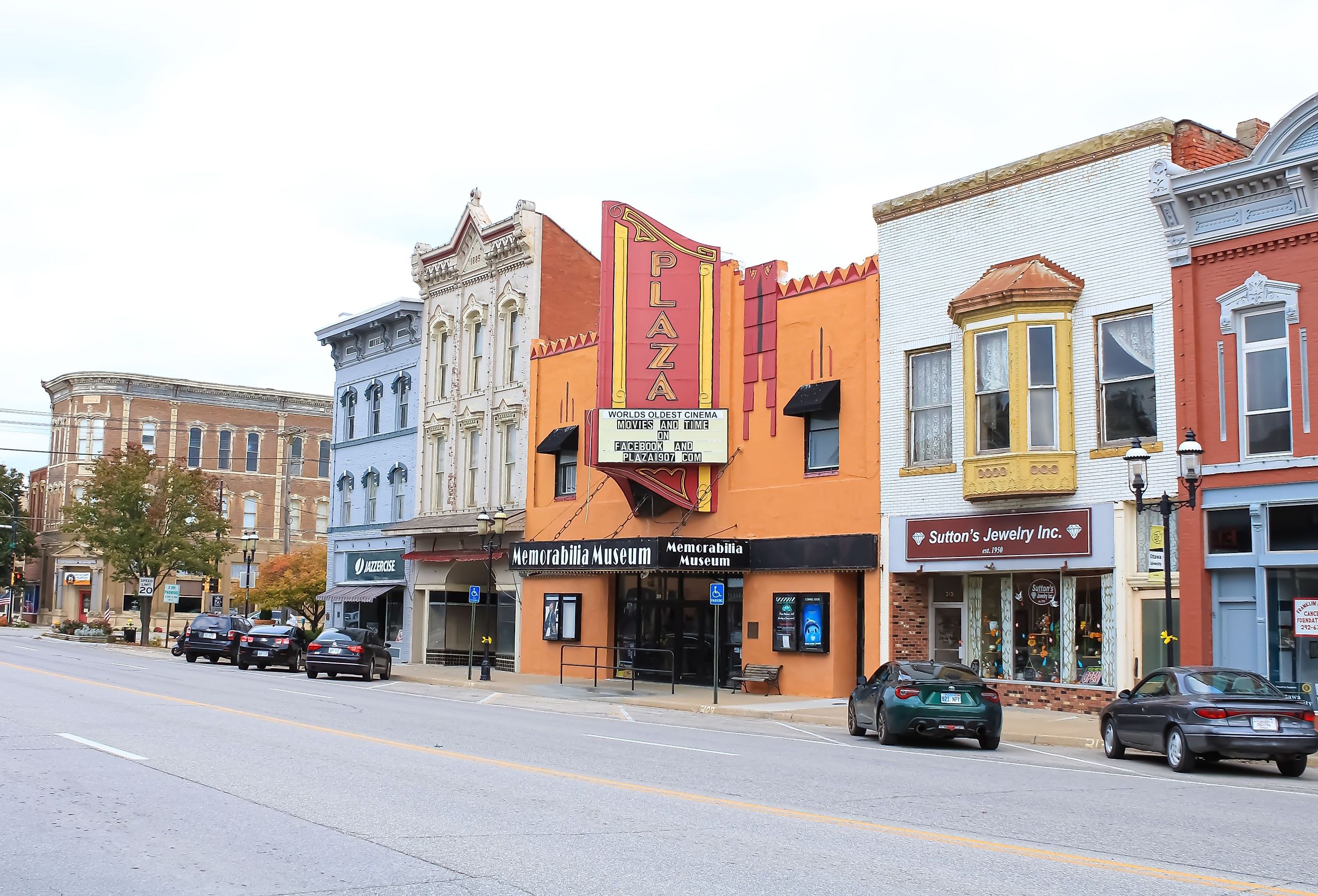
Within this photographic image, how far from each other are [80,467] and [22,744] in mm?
70314

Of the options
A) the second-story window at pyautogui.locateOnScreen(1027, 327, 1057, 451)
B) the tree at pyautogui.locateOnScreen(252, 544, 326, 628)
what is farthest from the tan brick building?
the second-story window at pyautogui.locateOnScreen(1027, 327, 1057, 451)

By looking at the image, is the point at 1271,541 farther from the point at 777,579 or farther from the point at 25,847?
the point at 25,847

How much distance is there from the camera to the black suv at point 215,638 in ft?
136

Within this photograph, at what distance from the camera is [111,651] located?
47625mm

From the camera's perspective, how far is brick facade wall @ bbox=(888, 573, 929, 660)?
27672 mm

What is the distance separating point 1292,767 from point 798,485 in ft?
49.5

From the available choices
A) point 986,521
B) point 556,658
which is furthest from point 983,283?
point 556,658

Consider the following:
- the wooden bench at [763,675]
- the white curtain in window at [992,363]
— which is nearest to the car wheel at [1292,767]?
the white curtain in window at [992,363]

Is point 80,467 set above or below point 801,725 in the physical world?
above

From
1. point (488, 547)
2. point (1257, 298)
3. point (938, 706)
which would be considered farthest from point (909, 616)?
point (488, 547)

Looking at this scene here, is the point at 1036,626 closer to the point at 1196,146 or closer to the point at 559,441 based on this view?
the point at 1196,146

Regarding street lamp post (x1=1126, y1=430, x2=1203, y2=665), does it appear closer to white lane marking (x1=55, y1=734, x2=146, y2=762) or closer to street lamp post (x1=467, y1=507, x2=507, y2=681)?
white lane marking (x1=55, y1=734, x2=146, y2=762)

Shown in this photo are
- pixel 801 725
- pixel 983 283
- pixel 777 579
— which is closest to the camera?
pixel 801 725

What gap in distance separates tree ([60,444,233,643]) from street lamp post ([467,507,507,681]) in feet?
68.8
